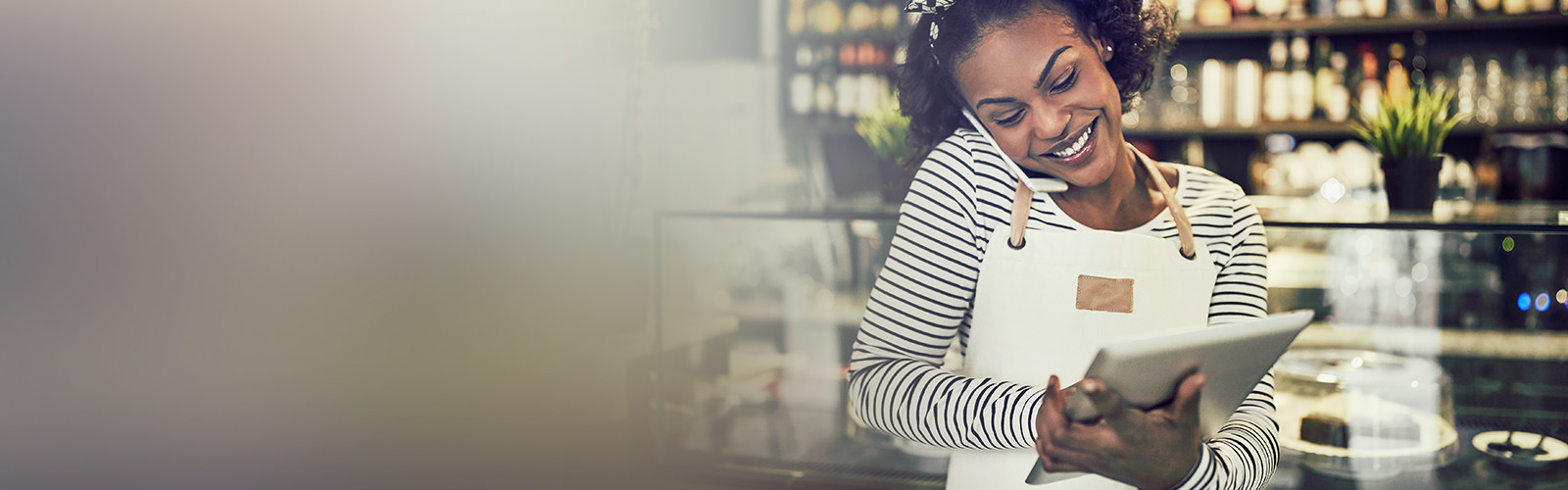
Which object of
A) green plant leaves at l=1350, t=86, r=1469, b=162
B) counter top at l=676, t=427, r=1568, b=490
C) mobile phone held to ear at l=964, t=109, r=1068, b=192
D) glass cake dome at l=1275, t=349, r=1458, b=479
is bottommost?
counter top at l=676, t=427, r=1568, b=490

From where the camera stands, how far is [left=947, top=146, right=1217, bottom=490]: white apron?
2.96ft

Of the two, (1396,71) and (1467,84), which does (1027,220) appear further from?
(1396,71)

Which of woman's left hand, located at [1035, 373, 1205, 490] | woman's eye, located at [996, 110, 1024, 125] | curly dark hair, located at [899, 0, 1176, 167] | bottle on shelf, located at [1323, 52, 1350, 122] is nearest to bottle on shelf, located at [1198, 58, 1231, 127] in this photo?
bottle on shelf, located at [1323, 52, 1350, 122]

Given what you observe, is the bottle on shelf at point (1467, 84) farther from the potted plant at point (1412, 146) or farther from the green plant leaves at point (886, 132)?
the green plant leaves at point (886, 132)

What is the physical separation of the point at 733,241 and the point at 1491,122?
214 centimetres

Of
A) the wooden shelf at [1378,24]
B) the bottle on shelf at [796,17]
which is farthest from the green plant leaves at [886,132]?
the bottle on shelf at [796,17]

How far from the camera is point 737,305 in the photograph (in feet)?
4.20

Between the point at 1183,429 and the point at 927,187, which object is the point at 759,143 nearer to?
the point at 927,187

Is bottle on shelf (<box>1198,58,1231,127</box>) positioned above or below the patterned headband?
above

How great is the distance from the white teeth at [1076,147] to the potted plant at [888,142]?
310 mm

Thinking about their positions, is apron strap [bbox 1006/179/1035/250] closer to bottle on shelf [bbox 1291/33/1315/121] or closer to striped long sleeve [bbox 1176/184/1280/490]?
striped long sleeve [bbox 1176/184/1280/490]

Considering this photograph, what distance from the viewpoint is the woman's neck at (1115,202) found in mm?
914

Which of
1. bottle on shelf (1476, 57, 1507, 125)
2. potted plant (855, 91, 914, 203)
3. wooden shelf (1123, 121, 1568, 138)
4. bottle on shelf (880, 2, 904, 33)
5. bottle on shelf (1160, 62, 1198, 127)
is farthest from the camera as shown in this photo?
bottle on shelf (880, 2, 904, 33)

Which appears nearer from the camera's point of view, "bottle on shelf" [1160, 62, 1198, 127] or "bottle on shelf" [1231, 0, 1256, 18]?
"bottle on shelf" [1160, 62, 1198, 127]
